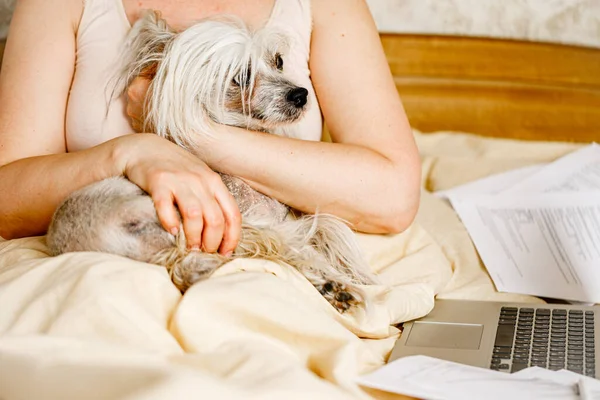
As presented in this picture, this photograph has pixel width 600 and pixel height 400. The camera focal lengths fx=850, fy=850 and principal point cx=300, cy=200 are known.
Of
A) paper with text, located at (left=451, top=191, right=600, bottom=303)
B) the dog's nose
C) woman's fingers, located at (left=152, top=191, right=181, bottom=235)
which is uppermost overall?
the dog's nose

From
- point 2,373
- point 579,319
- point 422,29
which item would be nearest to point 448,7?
point 422,29

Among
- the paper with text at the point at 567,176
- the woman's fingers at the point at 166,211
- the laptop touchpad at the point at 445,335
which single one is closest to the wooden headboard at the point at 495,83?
the paper with text at the point at 567,176

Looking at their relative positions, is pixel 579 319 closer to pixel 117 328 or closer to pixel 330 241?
pixel 330 241

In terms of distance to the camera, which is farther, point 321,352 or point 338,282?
point 338,282

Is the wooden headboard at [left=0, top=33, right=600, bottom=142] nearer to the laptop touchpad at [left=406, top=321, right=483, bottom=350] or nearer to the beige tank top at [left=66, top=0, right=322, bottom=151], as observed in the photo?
the beige tank top at [left=66, top=0, right=322, bottom=151]

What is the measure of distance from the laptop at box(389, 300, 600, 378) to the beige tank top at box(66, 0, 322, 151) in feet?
1.32

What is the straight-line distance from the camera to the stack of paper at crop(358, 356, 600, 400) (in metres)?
0.88

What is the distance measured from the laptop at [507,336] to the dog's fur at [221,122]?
0.11 m

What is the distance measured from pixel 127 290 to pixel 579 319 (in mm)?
614

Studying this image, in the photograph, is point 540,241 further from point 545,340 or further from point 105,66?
point 105,66

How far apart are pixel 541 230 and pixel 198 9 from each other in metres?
0.70

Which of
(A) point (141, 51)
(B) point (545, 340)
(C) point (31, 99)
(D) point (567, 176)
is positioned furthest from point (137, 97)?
(D) point (567, 176)

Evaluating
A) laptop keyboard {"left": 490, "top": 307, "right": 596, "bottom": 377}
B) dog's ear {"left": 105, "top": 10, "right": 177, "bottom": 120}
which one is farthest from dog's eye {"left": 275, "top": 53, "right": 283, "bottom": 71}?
laptop keyboard {"left": 490, "top": 307, "right": 596, "bottom": 377}

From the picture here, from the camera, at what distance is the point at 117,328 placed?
893mm
